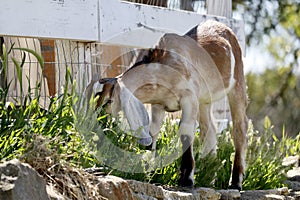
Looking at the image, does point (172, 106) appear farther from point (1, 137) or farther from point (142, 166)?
point (1, 137)

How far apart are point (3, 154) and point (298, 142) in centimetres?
494

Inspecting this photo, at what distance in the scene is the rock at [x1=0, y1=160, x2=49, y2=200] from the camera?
3965 millimetres

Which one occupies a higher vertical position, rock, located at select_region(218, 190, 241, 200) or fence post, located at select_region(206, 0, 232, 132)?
fence post, located at select_region(206, 0, 232, 132)

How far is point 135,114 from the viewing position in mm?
5656

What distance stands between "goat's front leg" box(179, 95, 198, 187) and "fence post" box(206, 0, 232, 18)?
2.43 meters

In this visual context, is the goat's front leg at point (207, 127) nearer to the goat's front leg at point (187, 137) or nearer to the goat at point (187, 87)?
the goat at point (187, 87)

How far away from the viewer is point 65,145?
502 cm

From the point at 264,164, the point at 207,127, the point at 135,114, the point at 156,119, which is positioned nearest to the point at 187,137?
the point at 156,119

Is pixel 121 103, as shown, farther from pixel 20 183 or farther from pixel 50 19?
pixel 20 183

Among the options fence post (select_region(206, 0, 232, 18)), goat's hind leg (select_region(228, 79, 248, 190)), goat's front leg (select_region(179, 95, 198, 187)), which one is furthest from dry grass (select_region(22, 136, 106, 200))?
fence post (select_region(206, 0, 232, 18))

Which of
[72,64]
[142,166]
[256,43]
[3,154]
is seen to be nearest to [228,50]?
[72,64]

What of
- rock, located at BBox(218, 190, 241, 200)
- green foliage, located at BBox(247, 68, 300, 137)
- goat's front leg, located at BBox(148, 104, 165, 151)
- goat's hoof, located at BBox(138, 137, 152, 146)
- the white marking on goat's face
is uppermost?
the white marking on goat's face

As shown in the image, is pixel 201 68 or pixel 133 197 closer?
pixel 133 197

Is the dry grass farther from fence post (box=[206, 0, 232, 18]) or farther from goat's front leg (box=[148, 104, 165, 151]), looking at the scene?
fence post (box=[206, 0, 232, 18])
